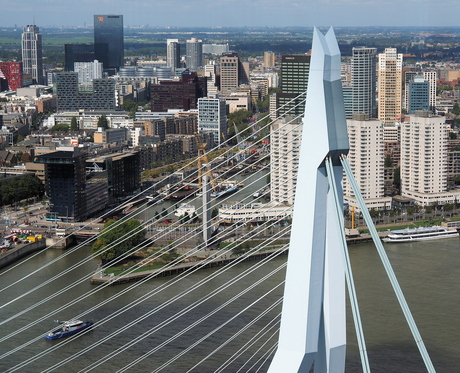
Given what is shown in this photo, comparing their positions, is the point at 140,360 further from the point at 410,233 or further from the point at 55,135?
the point at 55,135

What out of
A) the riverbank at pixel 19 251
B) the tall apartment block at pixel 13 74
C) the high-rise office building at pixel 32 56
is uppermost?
the high-rise office building at pixel 32 56

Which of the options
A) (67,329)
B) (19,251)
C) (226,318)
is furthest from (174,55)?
(226,318)

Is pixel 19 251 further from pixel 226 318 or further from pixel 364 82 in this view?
pixel 364 82

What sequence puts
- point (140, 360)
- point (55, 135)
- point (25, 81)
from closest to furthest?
point (140, 360), point (55, 135), point (25, 81)

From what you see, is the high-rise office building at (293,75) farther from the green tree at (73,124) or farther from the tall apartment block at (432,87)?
the green tree at (73,124)

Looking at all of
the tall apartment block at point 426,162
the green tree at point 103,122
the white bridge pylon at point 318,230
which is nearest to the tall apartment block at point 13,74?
the green tree at point 103,122

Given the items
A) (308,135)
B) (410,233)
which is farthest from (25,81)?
(308,135)

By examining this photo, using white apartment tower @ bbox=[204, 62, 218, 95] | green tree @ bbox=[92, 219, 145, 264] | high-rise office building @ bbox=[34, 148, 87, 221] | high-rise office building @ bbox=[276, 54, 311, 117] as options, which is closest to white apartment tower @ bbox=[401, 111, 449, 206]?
high-rise office building @ bbox=[34, 148, 87, 221]
